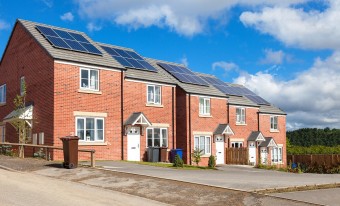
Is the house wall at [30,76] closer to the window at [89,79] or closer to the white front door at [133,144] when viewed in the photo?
the window at [89,79]

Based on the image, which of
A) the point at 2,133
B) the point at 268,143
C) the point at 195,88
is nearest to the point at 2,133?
the point at 2,133

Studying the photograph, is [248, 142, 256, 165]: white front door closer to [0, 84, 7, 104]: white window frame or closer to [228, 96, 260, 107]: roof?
[228, 96, 260, 107]: roof

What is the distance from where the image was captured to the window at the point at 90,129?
2469 cm

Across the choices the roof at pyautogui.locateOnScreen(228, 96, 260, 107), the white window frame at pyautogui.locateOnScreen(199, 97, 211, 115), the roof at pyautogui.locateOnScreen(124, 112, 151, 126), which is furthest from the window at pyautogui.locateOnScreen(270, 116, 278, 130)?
the roof at pyautogui.locateOnScreen(124, 112, 151, 126)

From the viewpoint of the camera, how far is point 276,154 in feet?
143

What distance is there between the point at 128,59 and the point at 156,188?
17.5m

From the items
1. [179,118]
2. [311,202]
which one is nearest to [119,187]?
[311,202]

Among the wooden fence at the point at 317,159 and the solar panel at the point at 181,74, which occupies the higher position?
the solar panel at the point at 181,74

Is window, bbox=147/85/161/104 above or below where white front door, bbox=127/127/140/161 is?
above

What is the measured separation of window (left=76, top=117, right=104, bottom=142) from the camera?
24688 millimetres

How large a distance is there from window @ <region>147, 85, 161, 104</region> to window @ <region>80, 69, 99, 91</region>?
4.94 m

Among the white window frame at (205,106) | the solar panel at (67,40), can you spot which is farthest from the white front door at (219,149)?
the solar panel at (67,40)

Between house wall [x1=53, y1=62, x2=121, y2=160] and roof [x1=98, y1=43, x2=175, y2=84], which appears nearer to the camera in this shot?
house wall [x1=53, y1=62, x2=121, y2=160]

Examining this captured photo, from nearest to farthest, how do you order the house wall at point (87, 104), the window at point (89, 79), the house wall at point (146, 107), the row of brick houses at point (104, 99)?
1. the house wall at point (87, 104)
2. the row of brick houses at point (104, 99)
3. the window at point (89, 79)
4. the house wall at point (146, 107)
